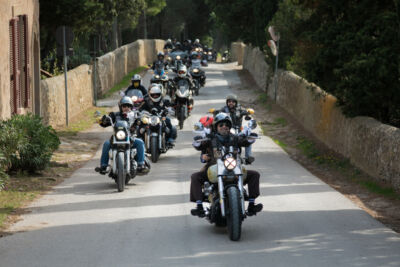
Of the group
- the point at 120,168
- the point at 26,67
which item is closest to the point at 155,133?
the point at 26,67

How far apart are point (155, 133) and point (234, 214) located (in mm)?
8408

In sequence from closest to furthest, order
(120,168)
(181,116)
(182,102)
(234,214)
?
(234,214) → (120,168) → (181,116) → (182,102)

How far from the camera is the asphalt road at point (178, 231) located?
8531 mm

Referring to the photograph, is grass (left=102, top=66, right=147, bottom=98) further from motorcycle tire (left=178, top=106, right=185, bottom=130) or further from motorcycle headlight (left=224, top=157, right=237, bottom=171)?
motorcycle headlight (left=224, top=157, right=237, bottom=171)

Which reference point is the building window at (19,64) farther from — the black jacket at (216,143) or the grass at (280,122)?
the grass at (280,122)

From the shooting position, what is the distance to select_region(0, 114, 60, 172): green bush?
14.1 meters

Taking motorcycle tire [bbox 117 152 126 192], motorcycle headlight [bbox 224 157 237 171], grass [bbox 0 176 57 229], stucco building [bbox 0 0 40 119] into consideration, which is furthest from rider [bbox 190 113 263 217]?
stucco building [bbox 0 0 40 119]

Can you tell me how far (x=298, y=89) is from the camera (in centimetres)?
2670

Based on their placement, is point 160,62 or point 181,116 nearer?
point 181,116

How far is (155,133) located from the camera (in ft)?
57.5

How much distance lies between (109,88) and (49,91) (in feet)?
49.5

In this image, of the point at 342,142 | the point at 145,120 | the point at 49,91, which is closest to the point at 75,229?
the point at 145,120

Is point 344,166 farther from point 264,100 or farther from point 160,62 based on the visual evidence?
point 160,62

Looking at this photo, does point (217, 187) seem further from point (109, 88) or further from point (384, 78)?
point (109, 88)
